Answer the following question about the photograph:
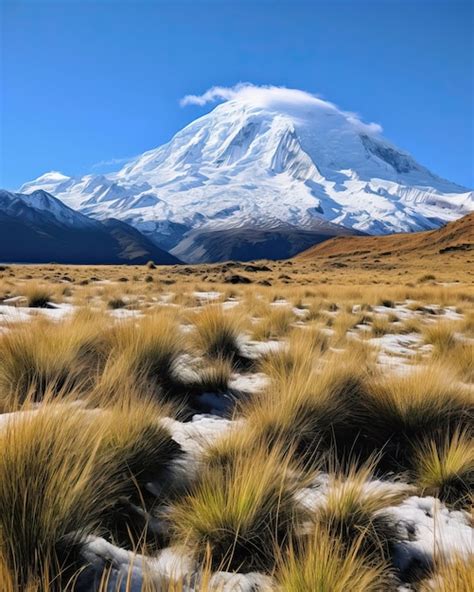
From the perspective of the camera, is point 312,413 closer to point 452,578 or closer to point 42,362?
point 452,578

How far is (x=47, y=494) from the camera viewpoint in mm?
1528

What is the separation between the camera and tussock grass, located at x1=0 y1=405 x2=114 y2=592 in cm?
140

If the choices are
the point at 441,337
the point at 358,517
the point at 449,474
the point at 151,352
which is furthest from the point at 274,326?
the point at 358,517

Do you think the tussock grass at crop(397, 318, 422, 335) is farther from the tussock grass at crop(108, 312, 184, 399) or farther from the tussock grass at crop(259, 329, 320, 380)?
the tussock grass at crop(108, 312, 184, 399)

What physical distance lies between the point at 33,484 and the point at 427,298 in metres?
14.1

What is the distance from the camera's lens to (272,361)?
4.16 m

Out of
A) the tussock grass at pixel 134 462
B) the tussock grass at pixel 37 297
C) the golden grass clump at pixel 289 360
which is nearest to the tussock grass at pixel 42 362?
the tussock grass at pixel 134 462

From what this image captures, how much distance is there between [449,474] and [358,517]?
757mm

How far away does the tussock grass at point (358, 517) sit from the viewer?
184 centimetres

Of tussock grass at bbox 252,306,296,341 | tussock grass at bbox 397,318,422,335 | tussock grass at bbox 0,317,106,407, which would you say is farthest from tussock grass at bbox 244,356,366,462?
tussock grass at bbox 397,318,422,335

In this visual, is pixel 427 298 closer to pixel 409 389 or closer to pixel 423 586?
pixel 409 389

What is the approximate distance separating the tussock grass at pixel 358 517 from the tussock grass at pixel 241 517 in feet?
0.50

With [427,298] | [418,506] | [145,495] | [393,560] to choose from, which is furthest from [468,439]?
[427,298]

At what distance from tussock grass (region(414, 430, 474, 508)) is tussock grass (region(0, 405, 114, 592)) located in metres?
1.74
